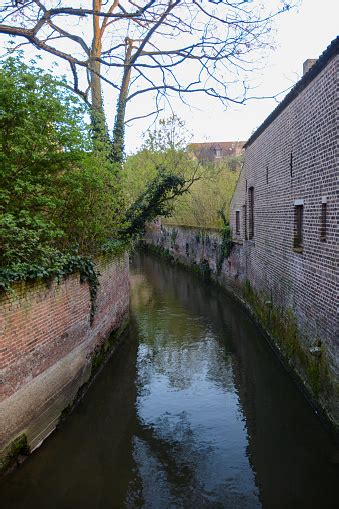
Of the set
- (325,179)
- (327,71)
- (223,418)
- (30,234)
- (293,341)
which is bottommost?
(223,418)

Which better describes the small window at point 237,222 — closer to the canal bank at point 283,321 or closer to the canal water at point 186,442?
the canal bank at point 283,321

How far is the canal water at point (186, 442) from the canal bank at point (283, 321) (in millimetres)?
358

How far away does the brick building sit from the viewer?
690cm

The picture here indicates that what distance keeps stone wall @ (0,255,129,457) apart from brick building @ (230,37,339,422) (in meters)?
4.37

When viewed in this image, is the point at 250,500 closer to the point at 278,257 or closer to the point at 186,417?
the point at 186,417

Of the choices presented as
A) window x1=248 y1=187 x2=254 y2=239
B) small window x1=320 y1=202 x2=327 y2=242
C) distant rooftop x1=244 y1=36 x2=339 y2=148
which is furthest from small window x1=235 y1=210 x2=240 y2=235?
small window x1=320 y1=202 x2=327 y2=242

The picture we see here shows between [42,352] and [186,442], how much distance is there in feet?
8.82

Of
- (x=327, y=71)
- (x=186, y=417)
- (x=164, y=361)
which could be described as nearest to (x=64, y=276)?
(x=186, y=417)

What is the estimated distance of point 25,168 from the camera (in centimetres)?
730

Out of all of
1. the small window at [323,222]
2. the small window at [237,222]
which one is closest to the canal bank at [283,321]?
the small window at [237,222]

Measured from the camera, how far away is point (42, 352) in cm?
704

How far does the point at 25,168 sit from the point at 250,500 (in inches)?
232

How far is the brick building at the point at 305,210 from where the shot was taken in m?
6.90

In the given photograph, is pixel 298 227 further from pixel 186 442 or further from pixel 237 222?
pixel 237 222
